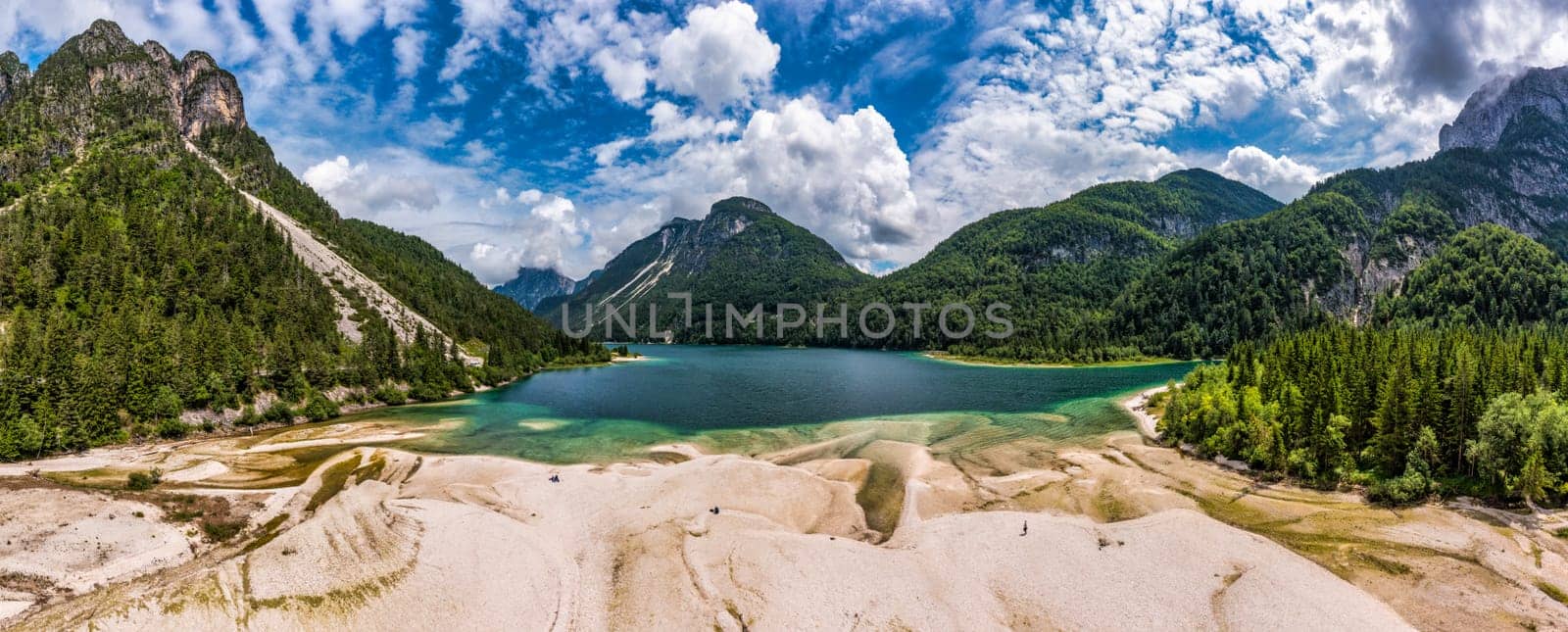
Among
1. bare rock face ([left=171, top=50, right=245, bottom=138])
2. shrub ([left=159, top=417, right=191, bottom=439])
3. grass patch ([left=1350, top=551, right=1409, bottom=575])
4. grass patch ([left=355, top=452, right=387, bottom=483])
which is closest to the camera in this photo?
grass patch ([left=1350, top=551, right=1409, bottom=575])

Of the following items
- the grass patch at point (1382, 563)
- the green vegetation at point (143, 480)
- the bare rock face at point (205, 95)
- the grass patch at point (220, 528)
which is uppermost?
the bare rock face at point (205, 95)

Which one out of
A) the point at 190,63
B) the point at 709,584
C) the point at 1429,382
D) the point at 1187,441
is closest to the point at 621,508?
the point at 709,584

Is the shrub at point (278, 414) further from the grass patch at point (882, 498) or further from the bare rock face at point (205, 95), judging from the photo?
the bare rock face at point (205, 95)

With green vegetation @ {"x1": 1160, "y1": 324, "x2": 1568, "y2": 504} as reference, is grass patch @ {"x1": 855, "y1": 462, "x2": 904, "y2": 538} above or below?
below

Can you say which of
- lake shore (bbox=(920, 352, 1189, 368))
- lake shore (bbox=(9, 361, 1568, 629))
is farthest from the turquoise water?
lake shore (bbox=(920, 352, 1189, 368))

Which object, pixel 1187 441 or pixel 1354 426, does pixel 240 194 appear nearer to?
pixel 1187 441

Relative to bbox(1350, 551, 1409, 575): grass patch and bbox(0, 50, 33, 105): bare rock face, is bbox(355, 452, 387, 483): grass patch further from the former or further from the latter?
bbox(0, 50, 33, 105): bare rock face

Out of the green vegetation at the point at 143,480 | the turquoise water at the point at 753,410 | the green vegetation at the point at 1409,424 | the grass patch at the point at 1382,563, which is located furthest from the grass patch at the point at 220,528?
the green vegetation at the point at 1409,424
